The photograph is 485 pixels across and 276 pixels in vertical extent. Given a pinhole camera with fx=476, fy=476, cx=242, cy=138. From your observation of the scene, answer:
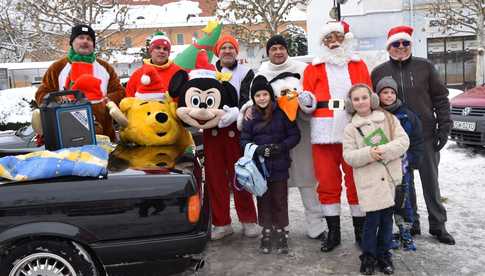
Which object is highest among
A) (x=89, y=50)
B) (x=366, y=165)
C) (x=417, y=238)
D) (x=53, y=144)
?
(x=89, y=50)

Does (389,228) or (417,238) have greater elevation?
(389,228)

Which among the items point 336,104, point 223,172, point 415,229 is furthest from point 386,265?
point 223,172

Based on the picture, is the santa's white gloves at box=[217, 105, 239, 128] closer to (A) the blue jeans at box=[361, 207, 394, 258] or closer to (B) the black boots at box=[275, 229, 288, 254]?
(B) the black boots at box=[275, 229, 288, 254]

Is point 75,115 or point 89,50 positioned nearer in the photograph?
point 75,115

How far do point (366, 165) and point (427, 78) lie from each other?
1206 mm

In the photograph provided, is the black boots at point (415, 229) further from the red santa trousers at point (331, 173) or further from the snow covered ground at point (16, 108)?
the snow covered ground at point (16, 108)

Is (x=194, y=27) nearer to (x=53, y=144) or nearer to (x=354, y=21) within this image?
(x=354, y=21)

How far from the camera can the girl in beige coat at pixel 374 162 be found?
12.1 ft

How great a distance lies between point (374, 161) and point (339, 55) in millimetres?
1086

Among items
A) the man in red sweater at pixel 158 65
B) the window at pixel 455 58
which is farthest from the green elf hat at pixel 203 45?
the window at pixel 455 58

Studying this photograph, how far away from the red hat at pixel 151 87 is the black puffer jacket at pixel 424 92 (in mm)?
2164

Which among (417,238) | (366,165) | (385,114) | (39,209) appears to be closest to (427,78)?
(385,114)

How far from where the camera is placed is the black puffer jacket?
4324 mm

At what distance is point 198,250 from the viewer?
321 cm
